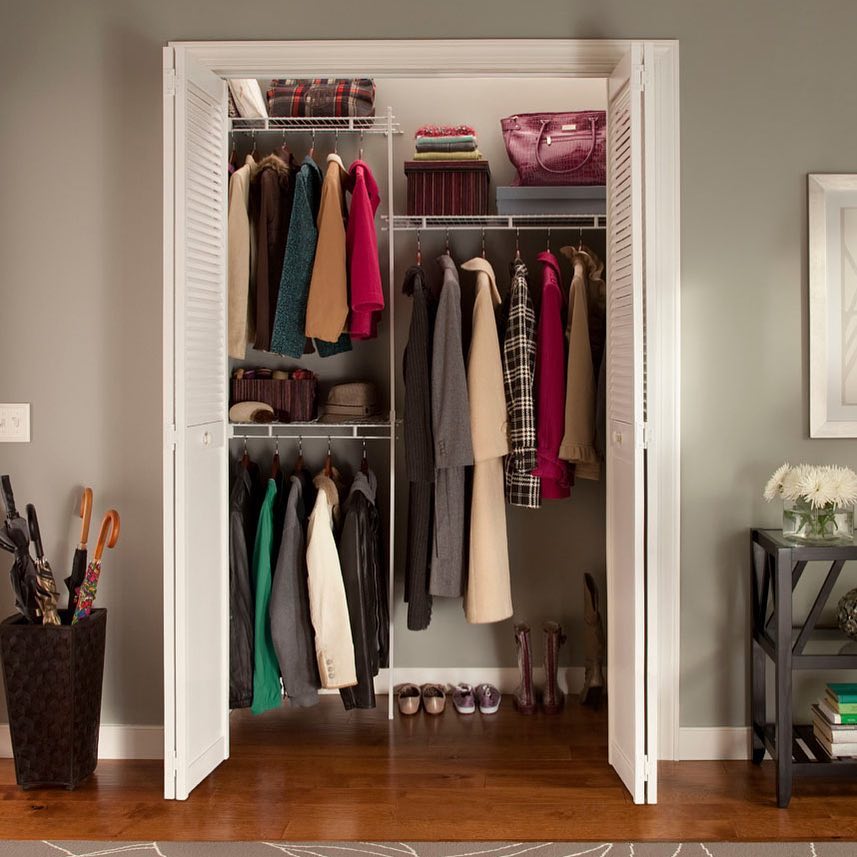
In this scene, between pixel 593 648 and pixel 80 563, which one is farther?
pixel 593 648

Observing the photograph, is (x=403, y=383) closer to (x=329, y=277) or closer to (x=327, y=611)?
(x=329, y=277)

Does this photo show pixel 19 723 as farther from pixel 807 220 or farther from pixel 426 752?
pixel 807 220

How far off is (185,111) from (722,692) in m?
2.43

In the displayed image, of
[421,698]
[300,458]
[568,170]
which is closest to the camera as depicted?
[568,170]

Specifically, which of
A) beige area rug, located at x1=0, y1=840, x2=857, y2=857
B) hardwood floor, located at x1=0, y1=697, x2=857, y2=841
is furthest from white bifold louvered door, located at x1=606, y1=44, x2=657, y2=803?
beige area rug, located at x1=0, y1=840, x2=857, y2=857

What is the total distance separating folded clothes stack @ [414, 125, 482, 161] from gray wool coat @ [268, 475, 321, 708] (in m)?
1.30

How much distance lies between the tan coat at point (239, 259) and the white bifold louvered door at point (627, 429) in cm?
124

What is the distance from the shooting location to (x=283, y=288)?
→ 3148 mm

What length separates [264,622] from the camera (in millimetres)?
3168

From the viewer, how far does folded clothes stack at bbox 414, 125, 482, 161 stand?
10.9 feet

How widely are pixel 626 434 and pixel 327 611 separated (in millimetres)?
1183

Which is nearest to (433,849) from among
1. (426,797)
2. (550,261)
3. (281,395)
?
(426,797)

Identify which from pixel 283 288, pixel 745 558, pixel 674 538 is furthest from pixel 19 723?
pixel 745 558

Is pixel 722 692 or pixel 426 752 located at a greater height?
pixel 722 692
